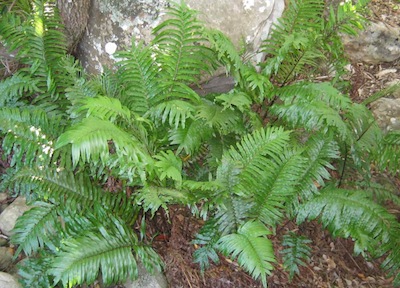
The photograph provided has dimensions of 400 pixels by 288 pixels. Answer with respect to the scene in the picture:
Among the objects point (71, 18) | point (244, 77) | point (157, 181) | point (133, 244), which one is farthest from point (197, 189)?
point (71, 18)

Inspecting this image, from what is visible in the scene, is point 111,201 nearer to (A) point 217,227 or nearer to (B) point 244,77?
(A) point 217,227

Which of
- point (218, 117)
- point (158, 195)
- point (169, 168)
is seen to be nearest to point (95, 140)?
point (169, 168)

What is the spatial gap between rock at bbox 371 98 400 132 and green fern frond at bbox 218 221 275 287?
221 centimetres

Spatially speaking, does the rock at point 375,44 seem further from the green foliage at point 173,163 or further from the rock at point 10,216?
the rock at point 10,216

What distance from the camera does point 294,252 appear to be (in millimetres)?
2816

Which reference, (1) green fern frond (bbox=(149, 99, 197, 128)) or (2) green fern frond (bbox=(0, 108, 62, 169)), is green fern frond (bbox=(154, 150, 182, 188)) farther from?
(2) green fern frond (bbox=(0, 108, 62, 169))

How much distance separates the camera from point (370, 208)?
2.65 meters

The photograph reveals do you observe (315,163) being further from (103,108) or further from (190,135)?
(103,108)

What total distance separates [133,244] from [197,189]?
538mm

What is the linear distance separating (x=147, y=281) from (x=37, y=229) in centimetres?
78

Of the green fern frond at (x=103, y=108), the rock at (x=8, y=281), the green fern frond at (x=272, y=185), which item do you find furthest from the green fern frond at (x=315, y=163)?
the rock at (x=8, y=281)

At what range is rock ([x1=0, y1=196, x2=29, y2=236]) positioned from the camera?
2.94 metres

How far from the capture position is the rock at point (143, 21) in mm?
3301

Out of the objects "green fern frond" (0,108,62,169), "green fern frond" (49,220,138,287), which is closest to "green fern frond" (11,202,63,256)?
"green fern frond" (49,220,138,287)
